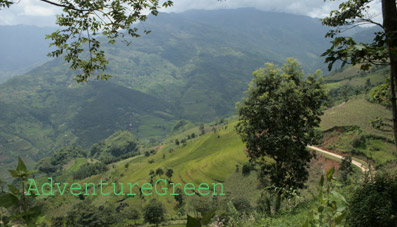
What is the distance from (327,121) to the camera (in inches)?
2586

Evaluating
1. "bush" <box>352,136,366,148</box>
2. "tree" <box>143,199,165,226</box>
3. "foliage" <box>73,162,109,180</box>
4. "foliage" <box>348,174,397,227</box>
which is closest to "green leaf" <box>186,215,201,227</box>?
"foliage" <box>348,174,397,227</box>

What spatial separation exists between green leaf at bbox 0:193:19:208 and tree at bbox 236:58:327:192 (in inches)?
534

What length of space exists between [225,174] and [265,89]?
75.3 metres

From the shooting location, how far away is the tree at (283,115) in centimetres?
1462

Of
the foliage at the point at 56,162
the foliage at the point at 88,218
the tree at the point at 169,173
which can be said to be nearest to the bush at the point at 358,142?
the foliage at the point at 88,218

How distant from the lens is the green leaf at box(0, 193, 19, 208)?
1.44m

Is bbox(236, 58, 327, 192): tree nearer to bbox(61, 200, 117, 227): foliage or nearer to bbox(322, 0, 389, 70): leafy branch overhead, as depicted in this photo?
bbox(322, 0, 389, 70): leafy branch overhead

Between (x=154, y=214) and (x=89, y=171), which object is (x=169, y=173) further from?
(x=89, y=171)

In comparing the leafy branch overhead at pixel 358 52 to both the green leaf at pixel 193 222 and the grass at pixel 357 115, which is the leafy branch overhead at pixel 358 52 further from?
the grass at pixel 357 115

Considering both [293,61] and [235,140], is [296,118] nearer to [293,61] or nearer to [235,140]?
[293,61]

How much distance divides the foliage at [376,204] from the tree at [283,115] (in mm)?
8756

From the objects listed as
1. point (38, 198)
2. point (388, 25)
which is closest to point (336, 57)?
point (388, 25)

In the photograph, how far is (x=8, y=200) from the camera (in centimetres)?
147

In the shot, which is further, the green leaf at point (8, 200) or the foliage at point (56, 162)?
the foliage at point (56, 162)
